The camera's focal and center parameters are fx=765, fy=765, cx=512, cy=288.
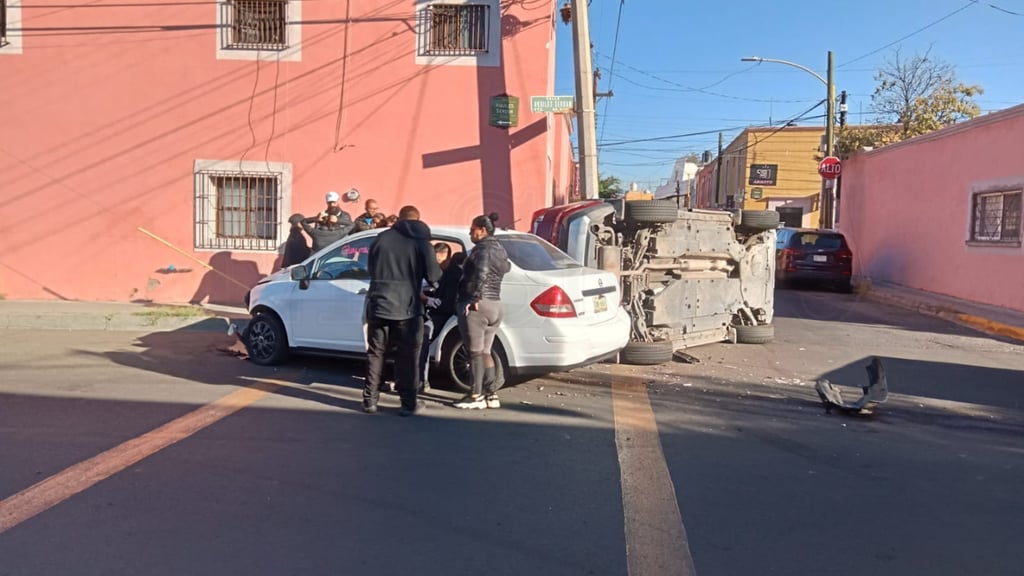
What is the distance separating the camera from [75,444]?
207 inches

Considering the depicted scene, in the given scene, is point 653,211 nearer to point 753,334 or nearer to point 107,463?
point 753,334

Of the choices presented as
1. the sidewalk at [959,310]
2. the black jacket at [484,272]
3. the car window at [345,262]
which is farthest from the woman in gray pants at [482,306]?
the sidewalk at [959,310]

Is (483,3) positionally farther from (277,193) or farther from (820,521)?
(820,521)

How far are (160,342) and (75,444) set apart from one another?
4724 millimetres

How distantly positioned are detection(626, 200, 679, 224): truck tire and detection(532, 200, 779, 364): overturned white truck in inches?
0.4

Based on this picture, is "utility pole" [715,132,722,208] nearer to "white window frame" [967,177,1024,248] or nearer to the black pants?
"white window frame" [967,177,1024,248]

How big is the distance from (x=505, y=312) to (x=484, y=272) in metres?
0.74

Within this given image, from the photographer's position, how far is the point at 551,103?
11.8m

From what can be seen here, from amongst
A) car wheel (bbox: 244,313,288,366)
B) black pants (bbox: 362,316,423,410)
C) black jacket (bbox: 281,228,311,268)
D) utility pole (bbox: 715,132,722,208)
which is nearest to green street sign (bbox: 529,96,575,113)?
Result: black jacket (bbox: 281,228,311,268)

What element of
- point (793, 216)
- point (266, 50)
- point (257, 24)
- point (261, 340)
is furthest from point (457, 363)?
point (793, 216)

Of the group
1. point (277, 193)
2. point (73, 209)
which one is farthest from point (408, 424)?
point (73, 209)

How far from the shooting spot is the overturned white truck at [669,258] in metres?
8.25

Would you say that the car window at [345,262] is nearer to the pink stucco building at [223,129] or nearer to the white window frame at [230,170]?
the pink stucco building at [223,129]

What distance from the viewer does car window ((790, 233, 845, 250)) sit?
17.8 meters
